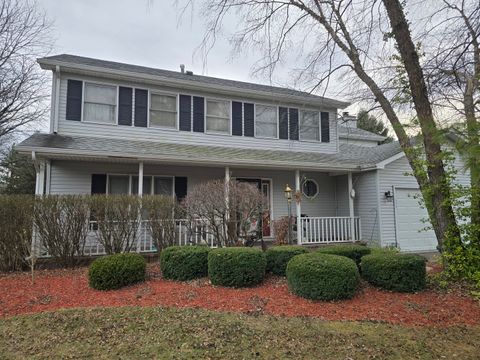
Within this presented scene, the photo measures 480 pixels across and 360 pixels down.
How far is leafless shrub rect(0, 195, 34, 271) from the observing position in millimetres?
6598

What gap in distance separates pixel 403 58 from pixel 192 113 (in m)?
6.66

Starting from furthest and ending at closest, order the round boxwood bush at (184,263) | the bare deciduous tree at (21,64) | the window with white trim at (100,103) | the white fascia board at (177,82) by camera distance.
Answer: the bare deciduous tree at (21,64), the window with white trim at (100,103), the white fascia board at (177,82), the round boxwood bush at (184,263)

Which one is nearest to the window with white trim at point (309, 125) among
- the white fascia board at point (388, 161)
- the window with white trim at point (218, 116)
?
the white fascia board at point (388, 161)

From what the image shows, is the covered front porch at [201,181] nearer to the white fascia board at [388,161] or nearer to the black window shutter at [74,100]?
the white fascia board at [388,161]

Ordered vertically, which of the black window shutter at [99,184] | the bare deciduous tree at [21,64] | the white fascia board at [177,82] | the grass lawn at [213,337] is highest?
the bare deciduous tree at [21,64]

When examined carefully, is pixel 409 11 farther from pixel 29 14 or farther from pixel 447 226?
pixel 29 14

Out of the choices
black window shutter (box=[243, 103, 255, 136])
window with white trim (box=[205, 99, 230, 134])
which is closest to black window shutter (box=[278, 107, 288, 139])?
black window shutter (box=[243, 103, 255, 136])

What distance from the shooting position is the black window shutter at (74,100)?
9359 mm

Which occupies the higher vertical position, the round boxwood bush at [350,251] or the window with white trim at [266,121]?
the window with white trim at [266,121]

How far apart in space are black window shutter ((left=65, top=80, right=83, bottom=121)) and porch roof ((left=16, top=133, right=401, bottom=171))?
716 millimetres

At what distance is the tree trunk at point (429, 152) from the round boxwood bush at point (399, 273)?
105cm

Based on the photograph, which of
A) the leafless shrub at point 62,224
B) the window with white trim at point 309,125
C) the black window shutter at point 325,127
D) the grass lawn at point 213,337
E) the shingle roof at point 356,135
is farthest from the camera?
the shingle roof at point 356,135

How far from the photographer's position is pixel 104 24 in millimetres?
9633

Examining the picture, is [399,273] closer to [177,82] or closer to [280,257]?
[280,257]
